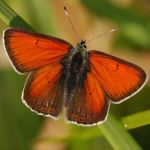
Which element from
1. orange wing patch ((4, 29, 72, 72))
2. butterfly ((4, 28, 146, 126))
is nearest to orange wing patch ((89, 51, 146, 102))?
butterfly ((4, 28, 146, 126))

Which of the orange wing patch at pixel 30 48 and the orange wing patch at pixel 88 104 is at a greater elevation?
the orange wing patch at pixel 30 48

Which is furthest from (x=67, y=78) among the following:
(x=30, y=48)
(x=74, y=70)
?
(x=30, y=48)

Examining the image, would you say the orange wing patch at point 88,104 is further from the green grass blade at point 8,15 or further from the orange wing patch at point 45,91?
the green grass blade at point 8,15

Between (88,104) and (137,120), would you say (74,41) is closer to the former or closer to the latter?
(88,104)

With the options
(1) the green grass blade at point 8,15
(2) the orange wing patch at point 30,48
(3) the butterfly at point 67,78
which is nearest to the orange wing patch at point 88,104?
(3) the butterfly at point 67,78

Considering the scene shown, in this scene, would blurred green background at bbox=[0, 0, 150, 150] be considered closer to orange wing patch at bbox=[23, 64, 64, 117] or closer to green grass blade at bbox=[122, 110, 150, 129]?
Result: orange wing patch at bbox=[23, 64, 64, 117]

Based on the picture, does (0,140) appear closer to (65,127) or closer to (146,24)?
(65,127)

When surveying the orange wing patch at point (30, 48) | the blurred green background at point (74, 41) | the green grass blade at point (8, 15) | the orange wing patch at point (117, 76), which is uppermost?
the green grass blade at point (8, 15)
